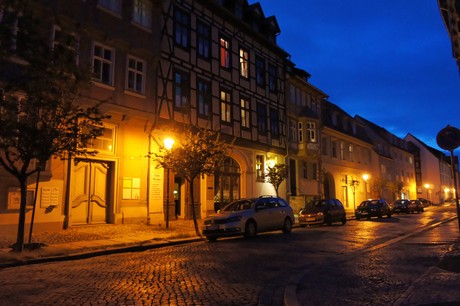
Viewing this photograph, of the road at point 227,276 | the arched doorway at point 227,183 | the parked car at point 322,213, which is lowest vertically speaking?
the road at point 227,276

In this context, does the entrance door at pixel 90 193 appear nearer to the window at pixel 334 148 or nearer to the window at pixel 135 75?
the window at pixel 135 75

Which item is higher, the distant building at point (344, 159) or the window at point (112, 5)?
the window at point (112, 5)

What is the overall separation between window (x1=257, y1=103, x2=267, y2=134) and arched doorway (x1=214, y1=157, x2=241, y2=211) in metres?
3.82

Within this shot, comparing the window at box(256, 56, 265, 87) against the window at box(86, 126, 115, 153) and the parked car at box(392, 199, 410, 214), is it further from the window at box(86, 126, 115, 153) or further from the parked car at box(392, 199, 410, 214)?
the parked car at box(392, 199, 410, 214)

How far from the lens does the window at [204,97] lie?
24.0 meters

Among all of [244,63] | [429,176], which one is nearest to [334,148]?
[244,63]

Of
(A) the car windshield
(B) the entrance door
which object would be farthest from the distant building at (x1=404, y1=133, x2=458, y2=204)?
(B) the entrance door

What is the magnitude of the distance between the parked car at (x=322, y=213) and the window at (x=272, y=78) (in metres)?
11.3

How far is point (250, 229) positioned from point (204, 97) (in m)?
10.7

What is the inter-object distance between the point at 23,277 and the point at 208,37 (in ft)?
63.6

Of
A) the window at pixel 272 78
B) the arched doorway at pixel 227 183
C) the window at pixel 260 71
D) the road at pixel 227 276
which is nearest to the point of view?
the road at pixel 227 276

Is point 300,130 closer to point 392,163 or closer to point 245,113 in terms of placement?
point 245,113

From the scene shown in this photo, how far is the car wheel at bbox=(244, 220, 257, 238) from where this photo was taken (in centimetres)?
1573

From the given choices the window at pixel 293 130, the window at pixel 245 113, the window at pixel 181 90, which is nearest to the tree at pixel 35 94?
the window at pixel 181 90
